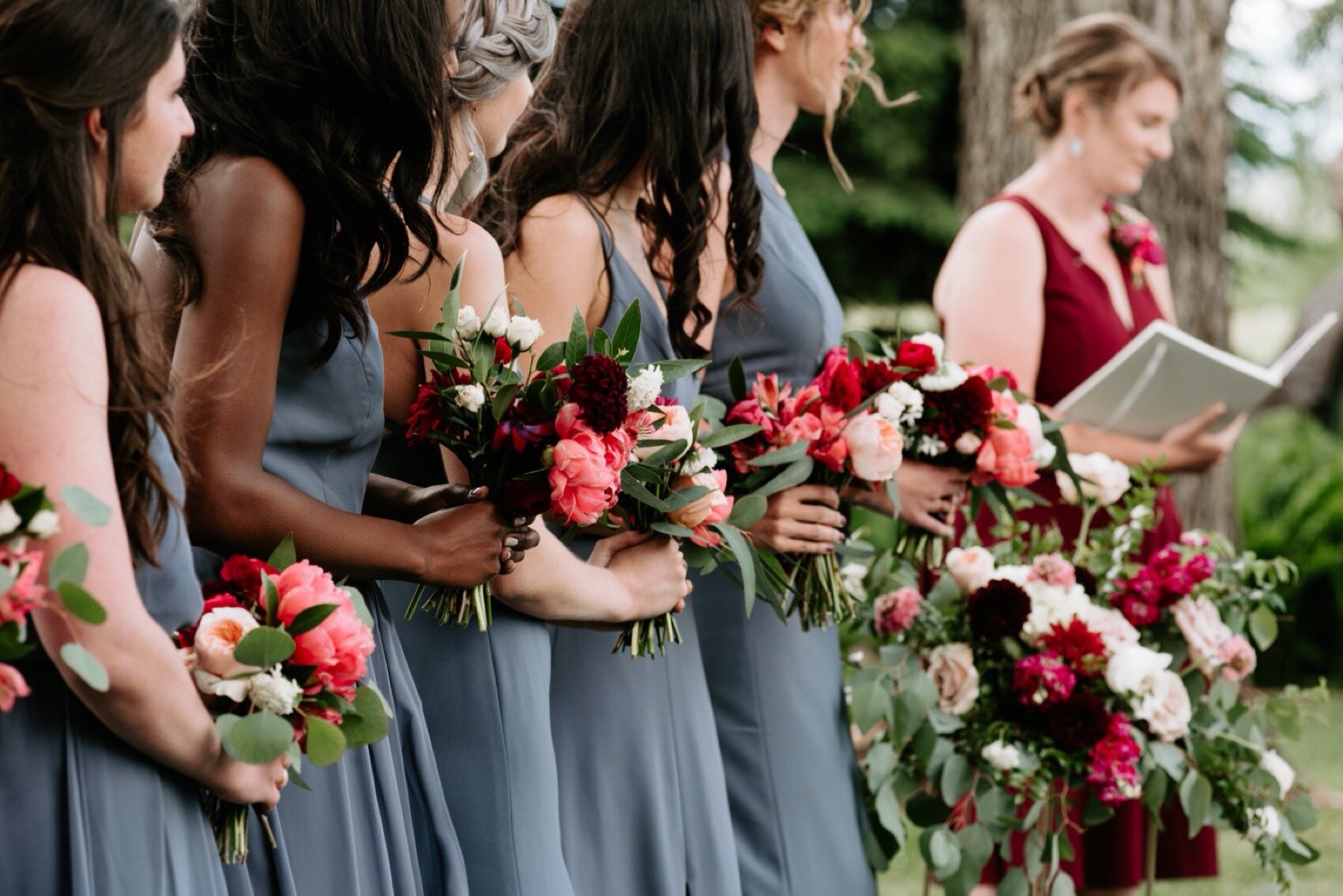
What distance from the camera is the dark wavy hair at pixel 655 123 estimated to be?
282 cm

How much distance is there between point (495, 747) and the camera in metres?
2.36

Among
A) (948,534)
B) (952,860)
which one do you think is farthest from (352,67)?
(952,860)

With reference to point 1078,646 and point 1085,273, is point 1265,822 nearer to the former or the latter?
point 1078,646

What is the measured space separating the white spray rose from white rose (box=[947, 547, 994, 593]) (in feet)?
5.11

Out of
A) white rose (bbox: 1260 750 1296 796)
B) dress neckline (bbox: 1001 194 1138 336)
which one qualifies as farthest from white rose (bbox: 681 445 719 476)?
dress neckline (bbox: 1001 194 1138 336)

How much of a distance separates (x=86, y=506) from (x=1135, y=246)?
3.66 m

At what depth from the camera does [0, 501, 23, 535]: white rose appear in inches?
58.7

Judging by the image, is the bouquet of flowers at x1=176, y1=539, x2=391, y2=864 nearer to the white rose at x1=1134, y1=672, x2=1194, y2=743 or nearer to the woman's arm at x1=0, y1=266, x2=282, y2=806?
the woman's arm at x1=0, y1=266, x2=282, y2=806

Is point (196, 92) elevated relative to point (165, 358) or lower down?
elevated

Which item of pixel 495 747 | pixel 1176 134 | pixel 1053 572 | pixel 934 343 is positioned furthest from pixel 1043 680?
pixel 1176 134

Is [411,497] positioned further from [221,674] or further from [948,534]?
[948,534]

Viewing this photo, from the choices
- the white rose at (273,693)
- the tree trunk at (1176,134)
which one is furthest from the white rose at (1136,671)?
the tree trunk at (1176,134)

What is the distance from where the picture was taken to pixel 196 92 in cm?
211

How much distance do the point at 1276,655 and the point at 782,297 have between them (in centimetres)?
695
